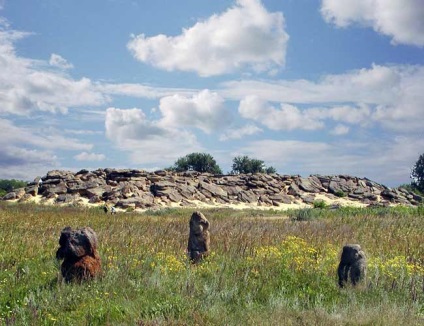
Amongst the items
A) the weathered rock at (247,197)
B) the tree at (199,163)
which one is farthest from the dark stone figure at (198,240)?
the tree at (199,163)

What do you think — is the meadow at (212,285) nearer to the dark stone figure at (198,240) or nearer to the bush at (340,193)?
the dark stone figure at (198,240)

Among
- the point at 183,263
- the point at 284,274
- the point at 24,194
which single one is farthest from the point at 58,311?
the point at 24,194

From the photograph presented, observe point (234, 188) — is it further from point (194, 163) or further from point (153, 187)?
point (194, 163)

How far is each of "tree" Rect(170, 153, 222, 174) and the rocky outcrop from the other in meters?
20.9

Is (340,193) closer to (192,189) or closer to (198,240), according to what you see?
(192,189)

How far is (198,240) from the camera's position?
522 inches

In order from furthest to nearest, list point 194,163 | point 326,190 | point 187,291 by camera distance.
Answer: point 194,163
point 326,190
point 187,291

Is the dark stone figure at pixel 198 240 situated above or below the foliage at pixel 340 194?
below

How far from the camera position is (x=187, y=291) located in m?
8.88

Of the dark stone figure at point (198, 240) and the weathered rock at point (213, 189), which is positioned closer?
the dark stone figure at point (198, 240)

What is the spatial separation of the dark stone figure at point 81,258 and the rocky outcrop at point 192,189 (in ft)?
101

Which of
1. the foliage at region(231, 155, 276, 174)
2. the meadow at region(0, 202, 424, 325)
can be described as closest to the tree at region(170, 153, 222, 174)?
the foliage at region(231, 155, 276, 174)

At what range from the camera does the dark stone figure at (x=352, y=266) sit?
1030 cm

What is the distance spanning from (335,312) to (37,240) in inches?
408
